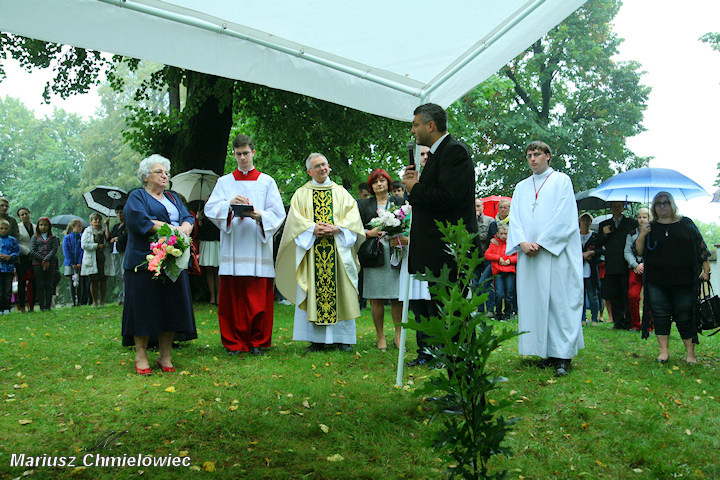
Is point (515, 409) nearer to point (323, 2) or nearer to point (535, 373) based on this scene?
point (535, 373)

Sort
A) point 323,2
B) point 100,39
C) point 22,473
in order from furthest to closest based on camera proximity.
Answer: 1. point 323,2
2. point 100,39
3. point 22,473

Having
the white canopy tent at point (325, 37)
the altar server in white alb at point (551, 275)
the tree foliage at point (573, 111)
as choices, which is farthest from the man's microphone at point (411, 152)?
the tree foliage at point (573, 111)

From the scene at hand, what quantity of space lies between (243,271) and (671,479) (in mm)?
5014

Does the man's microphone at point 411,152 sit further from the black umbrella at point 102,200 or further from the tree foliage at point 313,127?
the black umbrella at point 102,200

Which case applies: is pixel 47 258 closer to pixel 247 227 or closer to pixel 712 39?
pixel 247 227

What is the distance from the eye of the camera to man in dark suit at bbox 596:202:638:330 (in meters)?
10.6

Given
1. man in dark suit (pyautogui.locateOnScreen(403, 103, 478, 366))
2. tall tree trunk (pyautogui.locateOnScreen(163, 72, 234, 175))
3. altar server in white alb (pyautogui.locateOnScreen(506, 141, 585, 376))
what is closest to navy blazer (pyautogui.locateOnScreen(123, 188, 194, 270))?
man in dark suit (pyautogui.locateOnScreen(403, 103, 478, 366))

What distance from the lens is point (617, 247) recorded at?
10.7 metres

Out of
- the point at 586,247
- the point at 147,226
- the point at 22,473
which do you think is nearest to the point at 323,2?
the point at 147,226

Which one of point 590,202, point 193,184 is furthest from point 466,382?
point 590,202

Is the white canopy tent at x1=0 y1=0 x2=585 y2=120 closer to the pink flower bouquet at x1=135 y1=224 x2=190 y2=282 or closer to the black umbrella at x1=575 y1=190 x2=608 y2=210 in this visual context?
the pink flower bouquet at x1=135 y1=224 x2=190 y2=282

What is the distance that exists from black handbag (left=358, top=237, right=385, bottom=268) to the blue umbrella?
181 inches

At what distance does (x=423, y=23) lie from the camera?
4863 mm

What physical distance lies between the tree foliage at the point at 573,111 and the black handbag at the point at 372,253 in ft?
64.9
